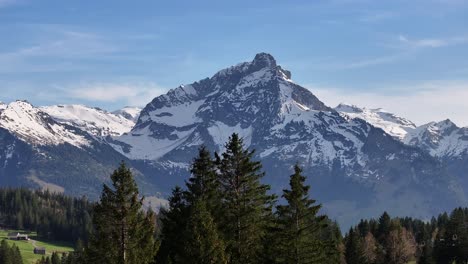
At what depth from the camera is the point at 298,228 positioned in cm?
6388

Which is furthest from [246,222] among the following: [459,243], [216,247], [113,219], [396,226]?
[396,226]

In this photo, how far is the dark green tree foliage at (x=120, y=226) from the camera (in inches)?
2397

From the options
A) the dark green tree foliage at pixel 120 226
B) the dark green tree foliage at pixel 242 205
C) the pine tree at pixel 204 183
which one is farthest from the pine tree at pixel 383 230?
the dark green tree foliage at pixel 120 226

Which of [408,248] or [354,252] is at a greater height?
[408,248]

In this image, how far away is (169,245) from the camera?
7275 centimetres

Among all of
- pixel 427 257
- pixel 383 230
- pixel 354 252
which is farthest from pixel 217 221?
pixel 383 230

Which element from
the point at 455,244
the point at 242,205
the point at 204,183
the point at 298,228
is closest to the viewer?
the point at 298,228

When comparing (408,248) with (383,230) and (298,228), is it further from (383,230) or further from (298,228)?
(298,228)

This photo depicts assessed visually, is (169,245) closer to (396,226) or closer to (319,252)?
(319,252)

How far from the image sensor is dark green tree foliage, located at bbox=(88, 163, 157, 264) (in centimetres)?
6088

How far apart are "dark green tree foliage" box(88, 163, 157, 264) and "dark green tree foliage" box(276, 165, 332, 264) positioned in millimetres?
11957

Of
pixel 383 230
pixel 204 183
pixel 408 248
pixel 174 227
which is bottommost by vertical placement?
pixel 174 227

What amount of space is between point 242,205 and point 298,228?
576 centimetres

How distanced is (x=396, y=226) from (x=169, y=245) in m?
122
